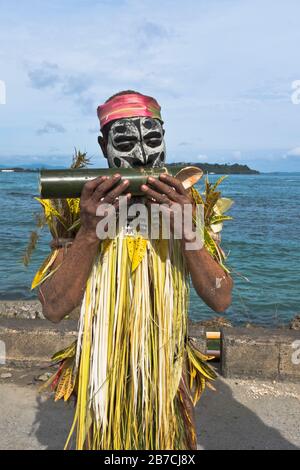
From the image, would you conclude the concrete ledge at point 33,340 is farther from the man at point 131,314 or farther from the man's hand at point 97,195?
the man's hand at point 97,195

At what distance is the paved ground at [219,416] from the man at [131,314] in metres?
1.77

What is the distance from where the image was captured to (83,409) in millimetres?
2375

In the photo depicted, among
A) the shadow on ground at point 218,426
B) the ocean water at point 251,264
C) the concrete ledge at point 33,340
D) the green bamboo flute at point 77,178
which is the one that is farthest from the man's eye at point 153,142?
the concrete ledge at point 33,340

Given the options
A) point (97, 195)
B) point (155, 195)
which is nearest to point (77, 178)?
point (97, 195)

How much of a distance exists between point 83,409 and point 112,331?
0.35m

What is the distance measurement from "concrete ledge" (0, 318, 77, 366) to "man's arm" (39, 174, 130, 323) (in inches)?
109

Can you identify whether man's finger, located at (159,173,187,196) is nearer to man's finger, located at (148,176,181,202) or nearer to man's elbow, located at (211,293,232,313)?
man's finger, located at (148,176,181,202)

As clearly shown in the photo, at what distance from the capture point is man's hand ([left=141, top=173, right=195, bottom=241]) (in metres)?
2.17

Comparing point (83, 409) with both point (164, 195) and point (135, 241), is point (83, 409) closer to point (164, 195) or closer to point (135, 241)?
point (135, 241)

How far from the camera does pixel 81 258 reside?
7.34 ft

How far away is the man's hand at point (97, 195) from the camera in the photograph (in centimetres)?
214

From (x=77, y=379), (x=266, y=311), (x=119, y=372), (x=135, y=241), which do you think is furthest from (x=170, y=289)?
(x=266, y=311)

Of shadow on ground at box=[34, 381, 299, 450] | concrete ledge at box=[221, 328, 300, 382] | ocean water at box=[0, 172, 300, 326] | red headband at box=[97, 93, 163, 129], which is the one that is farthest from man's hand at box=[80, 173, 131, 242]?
concrete ledge at box=[221, 328, 300, 382]

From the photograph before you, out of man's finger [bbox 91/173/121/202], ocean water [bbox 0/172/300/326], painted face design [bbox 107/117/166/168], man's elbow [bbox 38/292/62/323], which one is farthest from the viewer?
ocean water [bbox 0/172/300/326]
